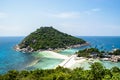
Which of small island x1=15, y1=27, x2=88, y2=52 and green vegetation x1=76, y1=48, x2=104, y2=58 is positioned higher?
small island x1=15, y1=27, x2=88, y2=52

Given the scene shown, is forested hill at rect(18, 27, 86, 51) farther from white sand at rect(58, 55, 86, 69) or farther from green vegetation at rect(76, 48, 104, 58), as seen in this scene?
white sand at rect(58, 55, 86, 69)

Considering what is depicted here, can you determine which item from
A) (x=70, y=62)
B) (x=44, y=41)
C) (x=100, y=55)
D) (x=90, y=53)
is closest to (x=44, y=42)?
(x=44, y=41)

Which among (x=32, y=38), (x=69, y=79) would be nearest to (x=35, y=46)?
(x=32, y=38)

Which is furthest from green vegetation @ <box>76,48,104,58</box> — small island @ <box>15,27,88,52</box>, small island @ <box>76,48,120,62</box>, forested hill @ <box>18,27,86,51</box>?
forested hill @ <box>18,27,86,51</box>

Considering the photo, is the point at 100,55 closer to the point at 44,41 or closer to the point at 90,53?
the point at 90,53

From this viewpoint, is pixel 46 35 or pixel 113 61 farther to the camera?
pixel 46 35

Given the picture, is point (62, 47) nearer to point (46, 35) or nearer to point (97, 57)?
point (46, 35)

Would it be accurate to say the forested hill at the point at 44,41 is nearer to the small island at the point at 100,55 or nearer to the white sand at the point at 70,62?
the small island at the point at 100,55

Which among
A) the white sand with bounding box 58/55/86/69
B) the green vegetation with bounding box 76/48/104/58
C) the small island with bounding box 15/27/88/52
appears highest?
the small island with bounding box 15/27/88/52

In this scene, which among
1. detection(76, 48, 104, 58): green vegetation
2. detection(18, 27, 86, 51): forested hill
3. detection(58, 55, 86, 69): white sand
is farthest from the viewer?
detection(18, 27, 86, 51): forested hill
